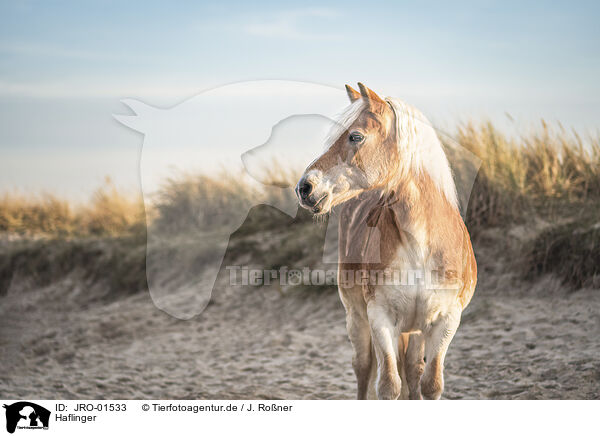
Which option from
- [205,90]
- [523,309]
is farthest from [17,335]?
[523,309]

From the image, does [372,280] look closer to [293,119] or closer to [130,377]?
[293,119]

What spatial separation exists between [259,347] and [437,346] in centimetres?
220

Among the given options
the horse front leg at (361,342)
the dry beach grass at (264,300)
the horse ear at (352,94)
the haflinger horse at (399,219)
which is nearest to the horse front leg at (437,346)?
the haflinger horse at (399,219)

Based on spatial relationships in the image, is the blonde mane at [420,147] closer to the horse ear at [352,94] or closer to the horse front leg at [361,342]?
the horse ear at [352,94]

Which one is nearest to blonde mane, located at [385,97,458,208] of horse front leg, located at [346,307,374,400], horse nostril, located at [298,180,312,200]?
horse nostril, located at [298,180,312,200]

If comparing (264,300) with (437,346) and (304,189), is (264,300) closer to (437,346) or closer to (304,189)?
(437,346)

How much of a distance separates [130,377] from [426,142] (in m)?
2.40

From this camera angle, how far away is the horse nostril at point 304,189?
1468mm

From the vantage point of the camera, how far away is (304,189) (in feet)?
4.83

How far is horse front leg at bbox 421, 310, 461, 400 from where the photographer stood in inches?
63.4
